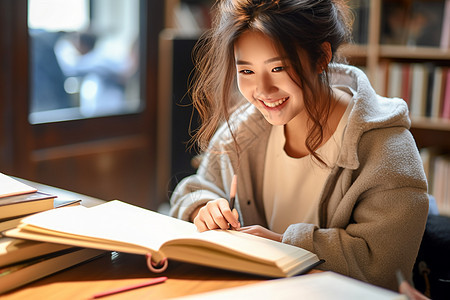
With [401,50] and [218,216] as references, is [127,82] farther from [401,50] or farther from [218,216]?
[218,216]

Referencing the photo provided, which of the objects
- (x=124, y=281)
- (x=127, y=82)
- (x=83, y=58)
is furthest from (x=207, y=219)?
(x=127, y=82)

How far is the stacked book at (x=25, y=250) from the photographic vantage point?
91cm

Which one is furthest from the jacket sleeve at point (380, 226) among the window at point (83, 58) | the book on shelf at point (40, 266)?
the window at point (83, 58)

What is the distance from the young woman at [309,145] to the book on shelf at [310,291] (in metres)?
0.30

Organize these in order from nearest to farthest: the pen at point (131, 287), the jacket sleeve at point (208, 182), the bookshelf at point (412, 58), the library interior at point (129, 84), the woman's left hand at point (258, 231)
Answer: the pen at point (131, 287) → the woman's left hand at point (258, 231) → the jacket sleeve at point (208, 182) → the library interior at point (129, 84) → the bookshelf at point (412, 58)

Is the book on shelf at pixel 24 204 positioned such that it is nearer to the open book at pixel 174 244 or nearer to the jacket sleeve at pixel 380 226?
the open book at pixel 174 244

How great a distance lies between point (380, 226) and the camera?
1.15 metres

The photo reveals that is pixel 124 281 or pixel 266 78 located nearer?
pixel 124 281

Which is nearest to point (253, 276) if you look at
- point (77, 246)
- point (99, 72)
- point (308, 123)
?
point (77, 246)

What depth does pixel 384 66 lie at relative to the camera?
9.52 feet

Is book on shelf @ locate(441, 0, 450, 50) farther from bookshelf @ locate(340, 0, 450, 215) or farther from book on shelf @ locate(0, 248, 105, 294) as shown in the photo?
book on shelf @ locate(0, 248, 105, 294)

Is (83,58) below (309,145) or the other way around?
the other way around

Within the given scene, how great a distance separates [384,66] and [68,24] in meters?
1.64

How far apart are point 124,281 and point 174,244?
0.33ft
